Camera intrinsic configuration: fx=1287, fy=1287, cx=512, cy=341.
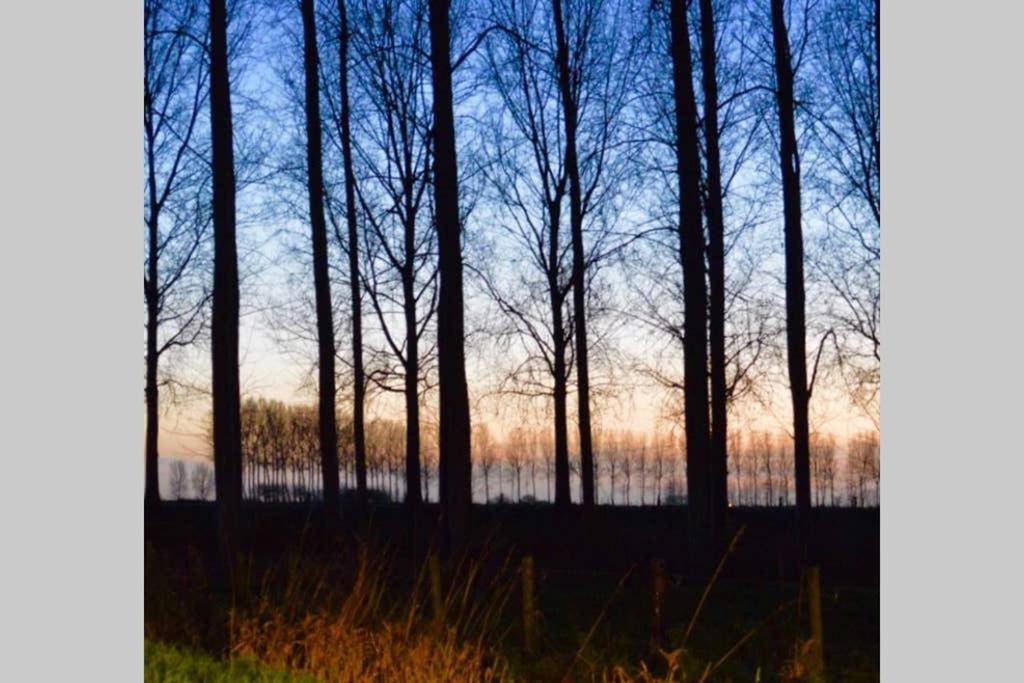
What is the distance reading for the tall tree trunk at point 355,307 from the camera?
49.8 ft

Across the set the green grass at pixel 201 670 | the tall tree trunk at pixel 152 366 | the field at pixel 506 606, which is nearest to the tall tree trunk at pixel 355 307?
the field at pixel 506 606

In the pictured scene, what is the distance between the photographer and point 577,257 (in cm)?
1545

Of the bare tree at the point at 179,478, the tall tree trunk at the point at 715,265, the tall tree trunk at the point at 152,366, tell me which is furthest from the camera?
the tall tree trunk at the point at 715,265

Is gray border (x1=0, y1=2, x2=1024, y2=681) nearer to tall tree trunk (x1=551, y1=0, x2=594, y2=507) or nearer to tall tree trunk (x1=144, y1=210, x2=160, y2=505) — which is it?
tall tree trunk (x1=144, y1=210, x2=160, y2=505)

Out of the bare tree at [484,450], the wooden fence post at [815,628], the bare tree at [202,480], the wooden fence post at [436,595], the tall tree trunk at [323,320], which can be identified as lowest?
the wooden fence post at [815,628]

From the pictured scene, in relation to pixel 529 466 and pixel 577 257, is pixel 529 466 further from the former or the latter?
pixel 577 257

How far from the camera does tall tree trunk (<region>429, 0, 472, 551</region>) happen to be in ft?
35.1

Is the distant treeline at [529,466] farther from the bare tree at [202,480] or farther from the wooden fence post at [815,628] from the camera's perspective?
the wooden fence post at [815,628]

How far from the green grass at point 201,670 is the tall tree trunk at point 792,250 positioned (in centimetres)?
534

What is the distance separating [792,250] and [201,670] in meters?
5.92

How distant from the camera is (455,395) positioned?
10.8 metres

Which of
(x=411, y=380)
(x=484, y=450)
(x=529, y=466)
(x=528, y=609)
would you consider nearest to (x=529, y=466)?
(x=529, y=466)
